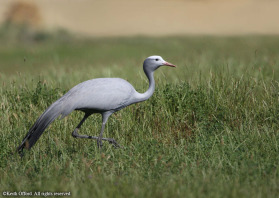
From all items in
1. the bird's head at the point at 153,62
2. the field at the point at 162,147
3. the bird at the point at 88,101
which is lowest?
the field at the point at 162,147

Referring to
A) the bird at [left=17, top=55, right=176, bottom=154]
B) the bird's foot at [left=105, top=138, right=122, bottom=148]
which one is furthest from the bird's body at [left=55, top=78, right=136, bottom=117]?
the bird's foot at [left=105, top=138, right=122, bottom=148]

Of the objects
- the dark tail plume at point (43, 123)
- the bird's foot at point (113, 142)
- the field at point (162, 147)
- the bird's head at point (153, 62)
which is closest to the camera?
the field at point (162, 147)

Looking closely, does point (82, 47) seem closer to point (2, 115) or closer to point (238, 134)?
point (2, 115)

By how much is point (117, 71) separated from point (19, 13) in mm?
23960

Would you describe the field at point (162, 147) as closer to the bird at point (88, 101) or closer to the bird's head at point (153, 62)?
the bird at point (88, 101)

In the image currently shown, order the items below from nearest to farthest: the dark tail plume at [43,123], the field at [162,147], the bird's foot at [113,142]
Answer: the field at [162,147]
the dark tail plume at [43,123]
the bird's foot at [113,142]

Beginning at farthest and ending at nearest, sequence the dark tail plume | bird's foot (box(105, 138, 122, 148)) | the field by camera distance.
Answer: bird's foot (box(105, 138, 122, 148)) < the dark tail plume < the field

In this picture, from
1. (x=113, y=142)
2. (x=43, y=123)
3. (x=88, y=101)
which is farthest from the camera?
(x=113, y=142)

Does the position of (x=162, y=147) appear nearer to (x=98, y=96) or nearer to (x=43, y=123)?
(x=98, y=96)

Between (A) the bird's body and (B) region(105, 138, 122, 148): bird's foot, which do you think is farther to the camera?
(B) region(105, 138, 122, 148): bird's foot

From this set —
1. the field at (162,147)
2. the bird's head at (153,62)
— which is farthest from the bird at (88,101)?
the bird's head at (153,62)

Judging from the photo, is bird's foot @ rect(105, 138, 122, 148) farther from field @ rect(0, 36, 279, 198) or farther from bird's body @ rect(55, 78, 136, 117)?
bird's body @ rect(55, 78, 136, 117)

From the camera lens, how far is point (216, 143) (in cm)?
517

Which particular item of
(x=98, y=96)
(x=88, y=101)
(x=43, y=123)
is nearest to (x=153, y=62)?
(x=98, y=96)
